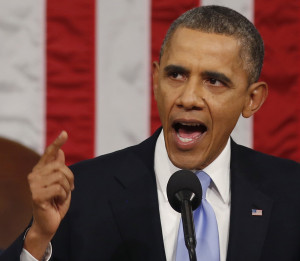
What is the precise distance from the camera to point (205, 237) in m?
1.57

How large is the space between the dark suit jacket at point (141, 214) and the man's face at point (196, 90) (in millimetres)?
119

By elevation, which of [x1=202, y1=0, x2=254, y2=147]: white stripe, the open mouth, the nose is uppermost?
the nose

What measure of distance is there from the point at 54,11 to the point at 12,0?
4.9 inches

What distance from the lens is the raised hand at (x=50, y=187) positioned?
1.35m

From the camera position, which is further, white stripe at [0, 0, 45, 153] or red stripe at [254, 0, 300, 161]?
red stripe at [254, 0, 300, 161]

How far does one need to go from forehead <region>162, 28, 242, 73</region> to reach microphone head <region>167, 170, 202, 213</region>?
37 centimetres

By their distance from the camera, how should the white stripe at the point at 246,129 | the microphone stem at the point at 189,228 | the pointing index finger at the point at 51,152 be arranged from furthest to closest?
the white stripe at the point at 246,129
the pointing index finger at the point at 51,152
the microphone stem at the point at 189,228

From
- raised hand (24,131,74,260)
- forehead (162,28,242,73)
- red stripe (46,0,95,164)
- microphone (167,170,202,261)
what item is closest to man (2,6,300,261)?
forehead (162,28,242,73)

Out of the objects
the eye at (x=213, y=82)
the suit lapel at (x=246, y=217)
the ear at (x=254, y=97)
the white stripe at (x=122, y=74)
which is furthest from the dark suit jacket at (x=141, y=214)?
the white stripe at (x=122, y=74)

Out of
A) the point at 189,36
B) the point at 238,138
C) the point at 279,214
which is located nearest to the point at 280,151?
the point at 238,138

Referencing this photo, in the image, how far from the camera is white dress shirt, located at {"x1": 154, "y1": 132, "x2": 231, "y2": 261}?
1.62m

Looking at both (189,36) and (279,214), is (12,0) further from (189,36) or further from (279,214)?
(279,214)

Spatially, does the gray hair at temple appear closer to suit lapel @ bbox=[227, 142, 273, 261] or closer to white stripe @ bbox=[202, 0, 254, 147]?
suit lapel @ bbox=[227, 142, 273, 261]

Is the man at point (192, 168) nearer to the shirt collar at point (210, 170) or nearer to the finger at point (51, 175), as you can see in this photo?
the shirt collar at point (210, 170)
